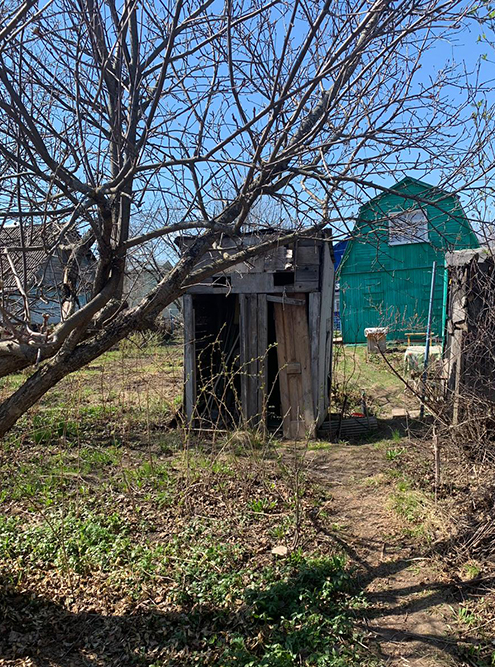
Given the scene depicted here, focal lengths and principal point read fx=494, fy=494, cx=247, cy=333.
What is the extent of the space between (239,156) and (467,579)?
11.3 feet

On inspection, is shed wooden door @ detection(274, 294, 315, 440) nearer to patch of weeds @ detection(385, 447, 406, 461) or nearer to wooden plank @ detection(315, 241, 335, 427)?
wooden plank @ detection(315, 241, 335, 427)

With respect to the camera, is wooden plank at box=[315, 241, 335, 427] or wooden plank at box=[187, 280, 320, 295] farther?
wooden plank at box=[315, 241, 335, 427]

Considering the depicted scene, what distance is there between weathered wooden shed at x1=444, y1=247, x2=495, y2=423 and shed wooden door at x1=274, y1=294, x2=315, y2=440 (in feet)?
7.48

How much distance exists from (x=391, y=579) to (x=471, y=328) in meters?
2.99

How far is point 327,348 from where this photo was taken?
8.87m

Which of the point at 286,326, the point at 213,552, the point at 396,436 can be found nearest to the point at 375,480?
the point at 396,436

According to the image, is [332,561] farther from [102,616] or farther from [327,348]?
[327,348]

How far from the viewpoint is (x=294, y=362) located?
7.69 meters

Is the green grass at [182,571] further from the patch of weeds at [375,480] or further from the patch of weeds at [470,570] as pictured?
the patch of weeds at [470,570]

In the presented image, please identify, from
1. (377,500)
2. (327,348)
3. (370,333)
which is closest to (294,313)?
(327,348)

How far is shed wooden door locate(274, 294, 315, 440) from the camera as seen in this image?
25.0ft

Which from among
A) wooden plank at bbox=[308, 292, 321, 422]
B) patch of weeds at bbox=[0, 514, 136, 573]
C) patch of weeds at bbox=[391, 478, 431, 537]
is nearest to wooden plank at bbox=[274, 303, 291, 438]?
wooden plank at bbox=[308, 292, 321, 422]

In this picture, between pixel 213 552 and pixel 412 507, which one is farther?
pixel 412 507

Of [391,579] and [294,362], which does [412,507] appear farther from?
[294,362]
